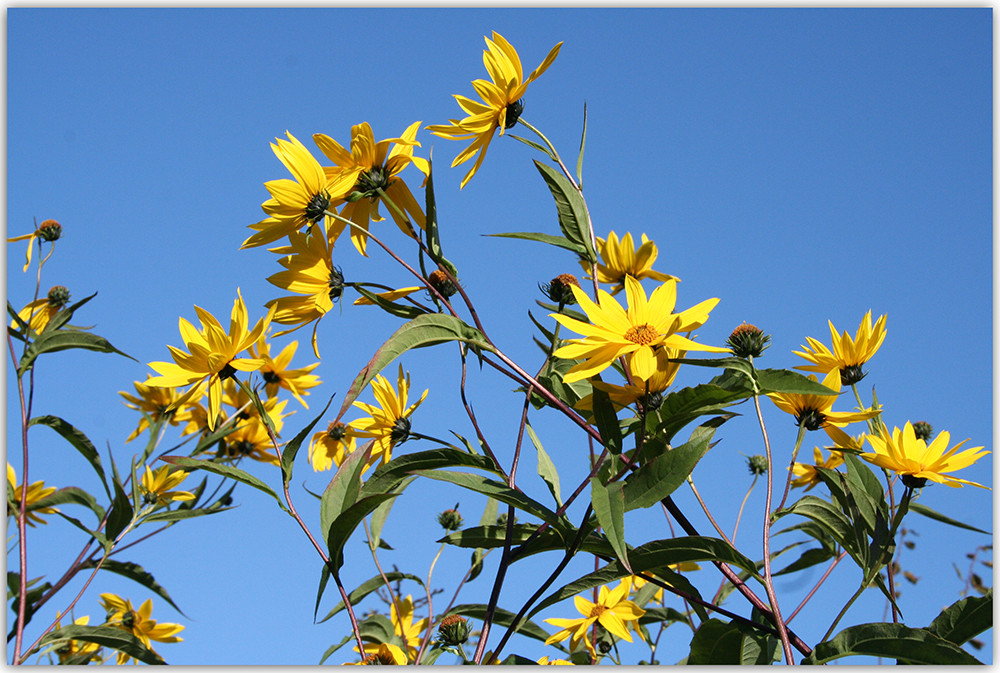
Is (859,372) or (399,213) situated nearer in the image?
(399,213)

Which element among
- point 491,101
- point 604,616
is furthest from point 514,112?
point 604,616

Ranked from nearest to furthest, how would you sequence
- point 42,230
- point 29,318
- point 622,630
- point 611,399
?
point 611,399
point 622,630
point 29,318
point 42,230

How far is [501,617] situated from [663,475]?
2.80ft

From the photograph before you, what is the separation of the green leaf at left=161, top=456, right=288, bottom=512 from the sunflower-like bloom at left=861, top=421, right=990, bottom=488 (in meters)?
0.93

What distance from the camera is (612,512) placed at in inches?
34.2

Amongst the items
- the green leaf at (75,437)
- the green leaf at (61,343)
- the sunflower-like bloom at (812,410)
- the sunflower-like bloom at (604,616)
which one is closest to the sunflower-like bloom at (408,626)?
the sunflower-like bloom at (604,616)

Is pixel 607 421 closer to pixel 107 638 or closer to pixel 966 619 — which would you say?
pixel 966 619

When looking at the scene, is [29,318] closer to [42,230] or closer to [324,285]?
[42,230]

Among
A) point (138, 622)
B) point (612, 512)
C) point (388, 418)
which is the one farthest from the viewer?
point (138, 622)

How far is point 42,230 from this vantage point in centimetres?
277

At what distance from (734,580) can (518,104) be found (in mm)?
802

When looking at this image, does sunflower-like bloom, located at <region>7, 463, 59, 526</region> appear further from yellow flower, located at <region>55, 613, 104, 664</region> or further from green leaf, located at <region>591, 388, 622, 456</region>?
green leaf, located at <region>591, 388, 622, 456</region>

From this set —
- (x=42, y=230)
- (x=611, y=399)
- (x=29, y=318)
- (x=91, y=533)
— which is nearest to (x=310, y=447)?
(x=91, y=533)

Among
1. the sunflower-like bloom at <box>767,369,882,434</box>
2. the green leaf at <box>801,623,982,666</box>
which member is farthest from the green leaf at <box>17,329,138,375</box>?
the green leaf at <box>801,623,982,666</box>
